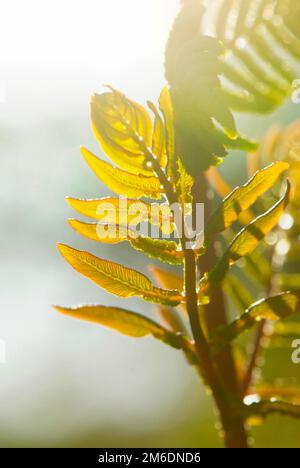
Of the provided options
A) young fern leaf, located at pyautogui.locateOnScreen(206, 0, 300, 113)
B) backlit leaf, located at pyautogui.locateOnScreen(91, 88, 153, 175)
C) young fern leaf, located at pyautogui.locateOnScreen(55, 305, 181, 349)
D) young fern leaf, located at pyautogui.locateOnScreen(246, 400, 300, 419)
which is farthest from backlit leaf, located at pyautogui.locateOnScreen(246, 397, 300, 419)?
young fern leaf, located at pyautogui.locateOnScreen(206, 0, 300, 113)

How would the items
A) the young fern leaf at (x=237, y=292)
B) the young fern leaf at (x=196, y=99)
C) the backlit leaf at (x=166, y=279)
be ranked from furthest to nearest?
1. the young fern leaf at (x=237, y=292)
2. the backlit leaf at (x=166, y=279)
3. the young fern leaf at (x=196, y=99)

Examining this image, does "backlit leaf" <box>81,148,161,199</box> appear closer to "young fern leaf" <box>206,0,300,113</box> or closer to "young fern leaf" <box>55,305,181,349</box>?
"young fern leaf" <box>55,305,181,349</box>

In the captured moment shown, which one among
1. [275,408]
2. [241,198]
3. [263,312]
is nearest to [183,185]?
[241,198]

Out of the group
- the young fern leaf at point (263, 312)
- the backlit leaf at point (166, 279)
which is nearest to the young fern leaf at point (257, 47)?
the backlit leaf at point (166, 279)

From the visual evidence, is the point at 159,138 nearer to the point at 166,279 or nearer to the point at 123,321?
the point at 123,321

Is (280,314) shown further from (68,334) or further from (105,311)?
(68,334)

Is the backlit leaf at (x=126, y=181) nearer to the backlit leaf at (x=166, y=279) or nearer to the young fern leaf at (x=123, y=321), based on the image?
the young fern leaf at (x=123, y=321)
